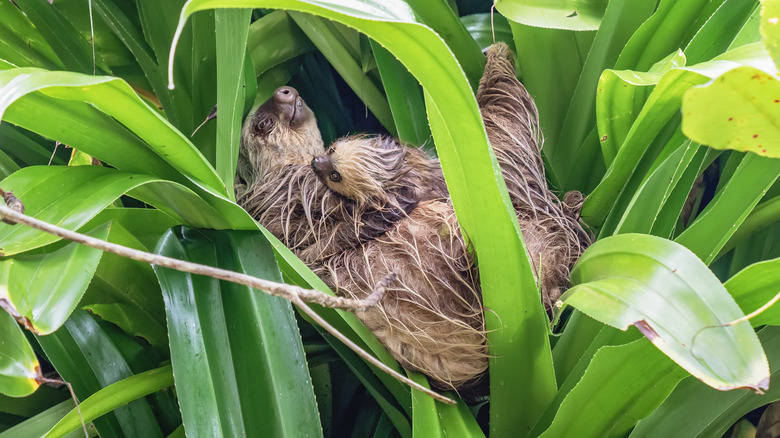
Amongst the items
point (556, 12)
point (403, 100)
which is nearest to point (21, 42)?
point (403, 100)

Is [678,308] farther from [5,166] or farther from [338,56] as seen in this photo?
[5,166]

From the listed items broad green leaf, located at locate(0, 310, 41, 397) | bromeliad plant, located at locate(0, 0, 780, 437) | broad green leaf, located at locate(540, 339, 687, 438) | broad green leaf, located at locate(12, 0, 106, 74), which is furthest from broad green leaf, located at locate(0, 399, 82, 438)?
broad green leaf, located at locate(540, 339, 687, 438)

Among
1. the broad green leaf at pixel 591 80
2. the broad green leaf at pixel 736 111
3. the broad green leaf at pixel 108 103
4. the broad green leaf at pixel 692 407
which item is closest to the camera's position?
the broad green leaf at pixel 736 111

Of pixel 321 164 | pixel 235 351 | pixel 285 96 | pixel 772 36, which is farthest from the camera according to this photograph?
pixel 285 96

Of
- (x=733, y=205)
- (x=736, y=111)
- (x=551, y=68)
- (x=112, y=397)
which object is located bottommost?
(x=112, y=397)

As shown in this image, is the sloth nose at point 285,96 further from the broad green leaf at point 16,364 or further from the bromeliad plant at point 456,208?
the broad green leaf at point 16,364

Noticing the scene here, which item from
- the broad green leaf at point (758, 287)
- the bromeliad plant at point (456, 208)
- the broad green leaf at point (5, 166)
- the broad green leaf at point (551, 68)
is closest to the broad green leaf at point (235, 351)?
the bromeliad plant at point (456, 208)

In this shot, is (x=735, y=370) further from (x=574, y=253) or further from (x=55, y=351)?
(x=55, y=351)

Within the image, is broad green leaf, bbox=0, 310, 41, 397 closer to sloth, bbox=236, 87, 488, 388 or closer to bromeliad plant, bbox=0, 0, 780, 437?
bromeliad plant, bbox=0, 0, 780, 437
